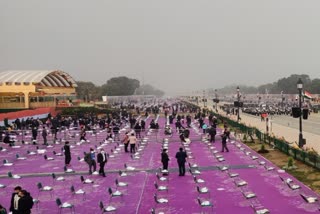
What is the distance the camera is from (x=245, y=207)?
51.5ft

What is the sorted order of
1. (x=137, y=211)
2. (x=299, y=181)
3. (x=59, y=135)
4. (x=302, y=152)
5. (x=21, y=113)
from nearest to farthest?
(x=137, y=211), (x=299, y=181), (x=302, y=152), (x=59, y=135), (x=21, y=113)

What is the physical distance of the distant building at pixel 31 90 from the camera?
80.4 metres

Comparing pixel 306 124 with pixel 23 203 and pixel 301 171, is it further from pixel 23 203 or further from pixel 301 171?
pixel 23 203

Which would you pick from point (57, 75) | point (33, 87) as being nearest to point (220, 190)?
point (33, 87)

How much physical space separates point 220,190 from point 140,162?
8831mm

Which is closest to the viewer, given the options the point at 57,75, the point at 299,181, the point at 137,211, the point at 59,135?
the point at 137,211

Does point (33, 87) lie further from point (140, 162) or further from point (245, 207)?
point (245, 207)

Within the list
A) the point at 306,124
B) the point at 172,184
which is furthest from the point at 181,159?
the point at 306,124

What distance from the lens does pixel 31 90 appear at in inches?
3253

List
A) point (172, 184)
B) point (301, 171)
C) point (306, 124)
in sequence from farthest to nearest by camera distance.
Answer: point (306, 124) → point (301, 171) → point (172, 184)

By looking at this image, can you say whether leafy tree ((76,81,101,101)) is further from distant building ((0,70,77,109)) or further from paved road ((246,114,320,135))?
paved road ((246,114,320,135))

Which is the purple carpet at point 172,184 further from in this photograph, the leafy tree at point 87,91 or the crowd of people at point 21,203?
the leafy tree at point 87,91

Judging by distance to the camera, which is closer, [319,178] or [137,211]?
[137,211]

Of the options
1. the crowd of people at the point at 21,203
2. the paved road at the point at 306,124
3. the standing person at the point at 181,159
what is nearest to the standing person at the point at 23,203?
the crowd of people at the point at 21,203
